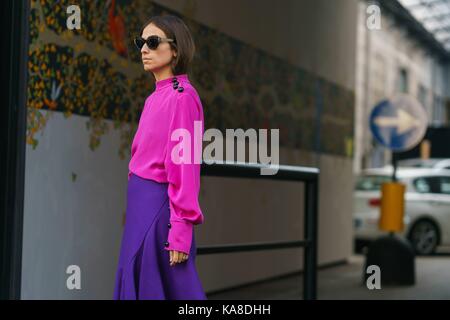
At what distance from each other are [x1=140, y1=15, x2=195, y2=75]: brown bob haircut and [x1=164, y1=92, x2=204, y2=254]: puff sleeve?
0.16 meters

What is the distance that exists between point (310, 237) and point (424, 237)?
10.9 metres

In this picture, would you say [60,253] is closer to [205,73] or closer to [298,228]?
[205,73]

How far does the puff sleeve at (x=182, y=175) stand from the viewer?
341 cm

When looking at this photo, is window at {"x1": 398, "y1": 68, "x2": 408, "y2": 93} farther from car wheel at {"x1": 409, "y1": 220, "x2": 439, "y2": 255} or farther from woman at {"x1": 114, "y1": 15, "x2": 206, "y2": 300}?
woman at {"x1": 114, "y1": 15, "x2": 206, "y2": 300}

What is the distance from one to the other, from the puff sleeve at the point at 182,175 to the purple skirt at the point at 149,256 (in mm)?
52

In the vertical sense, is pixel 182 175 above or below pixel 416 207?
above

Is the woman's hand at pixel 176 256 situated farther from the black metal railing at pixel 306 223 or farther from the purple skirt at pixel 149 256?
the black metal railing at pixel 306 223

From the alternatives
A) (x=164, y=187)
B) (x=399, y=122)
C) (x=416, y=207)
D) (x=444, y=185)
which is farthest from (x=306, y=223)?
(x=444, y=185)

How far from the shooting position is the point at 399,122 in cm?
1124

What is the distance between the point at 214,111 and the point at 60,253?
313 centimetres

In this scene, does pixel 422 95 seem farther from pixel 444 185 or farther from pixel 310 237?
pixel 310 237

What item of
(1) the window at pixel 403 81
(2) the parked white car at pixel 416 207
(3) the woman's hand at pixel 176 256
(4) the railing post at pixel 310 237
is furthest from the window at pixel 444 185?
(1) the window at pixel 403 81

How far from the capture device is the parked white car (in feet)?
53.4

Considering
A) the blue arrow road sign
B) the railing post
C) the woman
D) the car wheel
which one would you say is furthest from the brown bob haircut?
the car wheel
